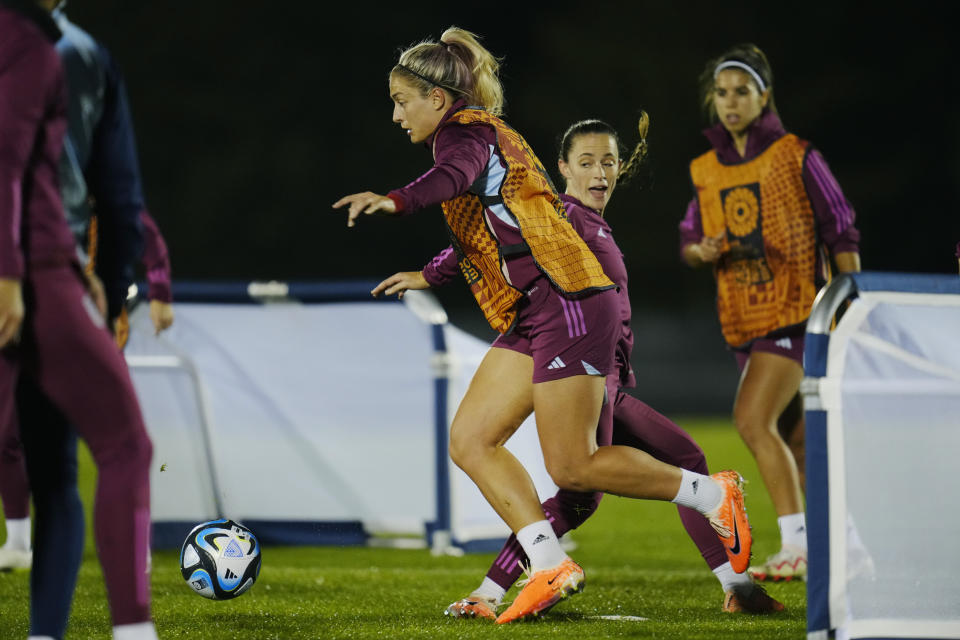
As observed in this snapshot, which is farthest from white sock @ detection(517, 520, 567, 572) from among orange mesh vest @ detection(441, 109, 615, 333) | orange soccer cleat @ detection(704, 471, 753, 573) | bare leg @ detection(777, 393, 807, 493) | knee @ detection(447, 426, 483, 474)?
bare leg @ detection(777, 393, 807, 493)

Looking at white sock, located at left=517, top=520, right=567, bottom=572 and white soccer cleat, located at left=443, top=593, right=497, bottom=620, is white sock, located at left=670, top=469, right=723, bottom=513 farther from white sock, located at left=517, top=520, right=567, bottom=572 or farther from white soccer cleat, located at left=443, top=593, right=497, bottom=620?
white soccer cleat, located at left=443, top=593, right=497, bottom=620

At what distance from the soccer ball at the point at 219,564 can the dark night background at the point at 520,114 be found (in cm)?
2470

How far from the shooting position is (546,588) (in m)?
4.36

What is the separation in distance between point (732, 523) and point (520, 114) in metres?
27.9

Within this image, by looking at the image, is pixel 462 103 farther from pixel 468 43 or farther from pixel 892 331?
pixel 892 331

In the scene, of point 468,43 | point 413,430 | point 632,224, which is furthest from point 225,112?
Result: point 468,43

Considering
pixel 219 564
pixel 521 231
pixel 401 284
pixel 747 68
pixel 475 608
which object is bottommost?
pixel 475 608

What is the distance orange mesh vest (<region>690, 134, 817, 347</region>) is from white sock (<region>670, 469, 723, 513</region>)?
1.75 meters

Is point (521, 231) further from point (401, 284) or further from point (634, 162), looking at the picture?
point (634, 162)

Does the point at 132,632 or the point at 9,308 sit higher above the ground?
the point at 9,308

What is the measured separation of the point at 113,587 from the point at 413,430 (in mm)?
4613

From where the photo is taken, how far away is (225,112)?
31375 millimetres

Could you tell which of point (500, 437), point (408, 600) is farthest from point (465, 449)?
point (408, 600)

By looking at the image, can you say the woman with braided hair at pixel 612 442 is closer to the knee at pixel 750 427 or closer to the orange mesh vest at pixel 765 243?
the knee at pixel 750 427
